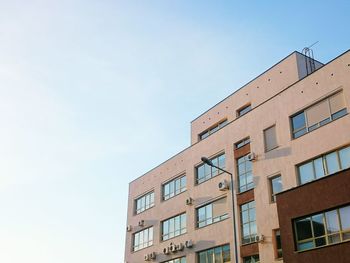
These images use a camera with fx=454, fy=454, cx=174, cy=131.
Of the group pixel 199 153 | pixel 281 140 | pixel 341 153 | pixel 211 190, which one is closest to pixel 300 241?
pixel 341 153

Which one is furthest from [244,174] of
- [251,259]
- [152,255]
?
[152,255]

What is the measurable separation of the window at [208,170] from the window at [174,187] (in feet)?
6.34

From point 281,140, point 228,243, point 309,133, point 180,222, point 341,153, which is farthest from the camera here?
point 180,222

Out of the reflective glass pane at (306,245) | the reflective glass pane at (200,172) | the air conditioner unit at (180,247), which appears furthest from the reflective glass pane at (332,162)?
the air conditioner unit at (180,247)

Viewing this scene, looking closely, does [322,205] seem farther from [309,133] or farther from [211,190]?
[211,190]

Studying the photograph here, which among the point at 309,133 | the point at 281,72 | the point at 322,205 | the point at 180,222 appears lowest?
the point at 322,205

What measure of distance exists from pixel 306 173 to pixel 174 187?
46.9 feet

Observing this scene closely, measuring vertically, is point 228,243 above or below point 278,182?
below

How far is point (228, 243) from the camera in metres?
28.7

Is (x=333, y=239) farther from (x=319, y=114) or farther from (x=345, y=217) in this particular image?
(x=319, y=114)

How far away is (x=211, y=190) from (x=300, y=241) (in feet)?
34.7

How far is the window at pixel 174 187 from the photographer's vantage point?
116 feet

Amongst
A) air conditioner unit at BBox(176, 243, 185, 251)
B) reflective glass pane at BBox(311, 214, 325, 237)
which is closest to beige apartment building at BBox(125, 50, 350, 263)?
reflective glass pane at BBox(311, 214, 325, 237)

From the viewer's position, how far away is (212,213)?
30.9 metres
